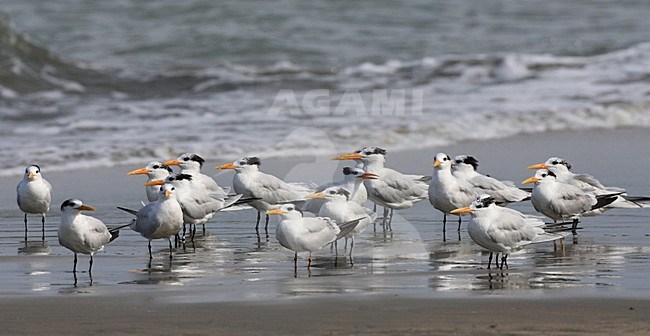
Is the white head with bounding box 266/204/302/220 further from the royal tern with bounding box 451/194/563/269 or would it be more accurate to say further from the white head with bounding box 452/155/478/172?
the white head with bounding box 452/155/478/172

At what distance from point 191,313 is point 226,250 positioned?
2.72 m

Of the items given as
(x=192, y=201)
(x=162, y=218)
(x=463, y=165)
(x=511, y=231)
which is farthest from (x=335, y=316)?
(x=463, y=165)

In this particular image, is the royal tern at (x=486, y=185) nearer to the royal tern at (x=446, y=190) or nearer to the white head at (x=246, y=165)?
the royal tern at (x=446, y=190)

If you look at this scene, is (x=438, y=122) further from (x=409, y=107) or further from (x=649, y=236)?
(x=649, y=236)

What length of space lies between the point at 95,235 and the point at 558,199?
3.56 metres

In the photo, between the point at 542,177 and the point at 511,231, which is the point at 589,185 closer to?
the point at 542,177

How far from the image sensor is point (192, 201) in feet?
31.9

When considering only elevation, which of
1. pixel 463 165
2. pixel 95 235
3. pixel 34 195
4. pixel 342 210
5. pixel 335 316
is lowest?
pixel 335 316

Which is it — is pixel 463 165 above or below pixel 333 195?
above

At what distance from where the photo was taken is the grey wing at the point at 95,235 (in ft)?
27.2

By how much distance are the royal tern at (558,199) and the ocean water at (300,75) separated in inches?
198

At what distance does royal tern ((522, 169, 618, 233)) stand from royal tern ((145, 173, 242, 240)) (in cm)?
246

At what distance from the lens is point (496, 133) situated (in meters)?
15.8

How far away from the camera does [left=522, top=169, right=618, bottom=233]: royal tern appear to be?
9.57m
